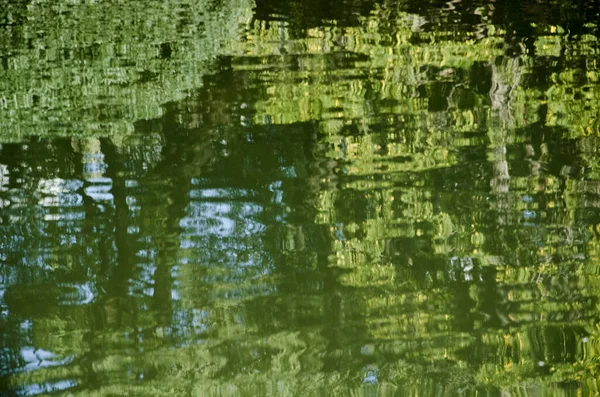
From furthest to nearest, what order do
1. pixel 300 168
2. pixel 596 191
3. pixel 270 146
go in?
pixel 270 146 < pixel 300 168 < pixel 596 191

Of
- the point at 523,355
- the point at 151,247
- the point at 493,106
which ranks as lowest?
the point at 523,355

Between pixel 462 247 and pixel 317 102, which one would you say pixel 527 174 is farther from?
pixel 317 102

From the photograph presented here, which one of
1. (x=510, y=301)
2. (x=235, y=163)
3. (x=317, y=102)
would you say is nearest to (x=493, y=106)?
(x=317, y=102)

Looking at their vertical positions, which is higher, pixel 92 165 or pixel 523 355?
pixel 92 165

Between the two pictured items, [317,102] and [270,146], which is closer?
[270,146]

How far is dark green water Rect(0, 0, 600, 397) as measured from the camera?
3635 millimetres

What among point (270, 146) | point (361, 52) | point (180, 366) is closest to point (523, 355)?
point (180, 366)

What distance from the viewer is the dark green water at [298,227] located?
3.63 metres

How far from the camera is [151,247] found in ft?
14.9

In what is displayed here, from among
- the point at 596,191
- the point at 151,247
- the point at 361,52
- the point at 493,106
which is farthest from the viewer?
the point at 361,52

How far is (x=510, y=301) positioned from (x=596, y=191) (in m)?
1.61

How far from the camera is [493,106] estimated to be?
283 inches

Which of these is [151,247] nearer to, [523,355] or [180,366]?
[180,366]

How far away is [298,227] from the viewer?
189 inches
